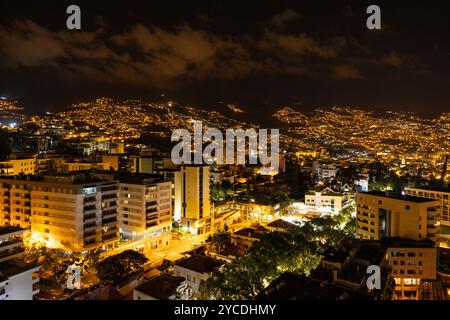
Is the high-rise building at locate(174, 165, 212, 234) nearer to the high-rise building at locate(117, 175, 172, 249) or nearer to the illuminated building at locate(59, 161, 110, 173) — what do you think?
the high-rise building at locate(117, 175, 172, 249)

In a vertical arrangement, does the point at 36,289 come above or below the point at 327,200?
below

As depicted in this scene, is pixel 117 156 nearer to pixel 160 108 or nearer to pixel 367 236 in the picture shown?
pixel 367 236

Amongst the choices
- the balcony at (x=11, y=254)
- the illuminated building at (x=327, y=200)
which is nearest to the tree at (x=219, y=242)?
the balcony at (x=11, y=254)

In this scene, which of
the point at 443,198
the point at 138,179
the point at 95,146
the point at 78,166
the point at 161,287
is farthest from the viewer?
the point at 95,146

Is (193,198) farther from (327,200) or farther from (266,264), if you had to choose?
(266,264)

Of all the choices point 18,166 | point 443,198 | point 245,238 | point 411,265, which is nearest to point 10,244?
point 245,238

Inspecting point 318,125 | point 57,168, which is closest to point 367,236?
point 57,168
